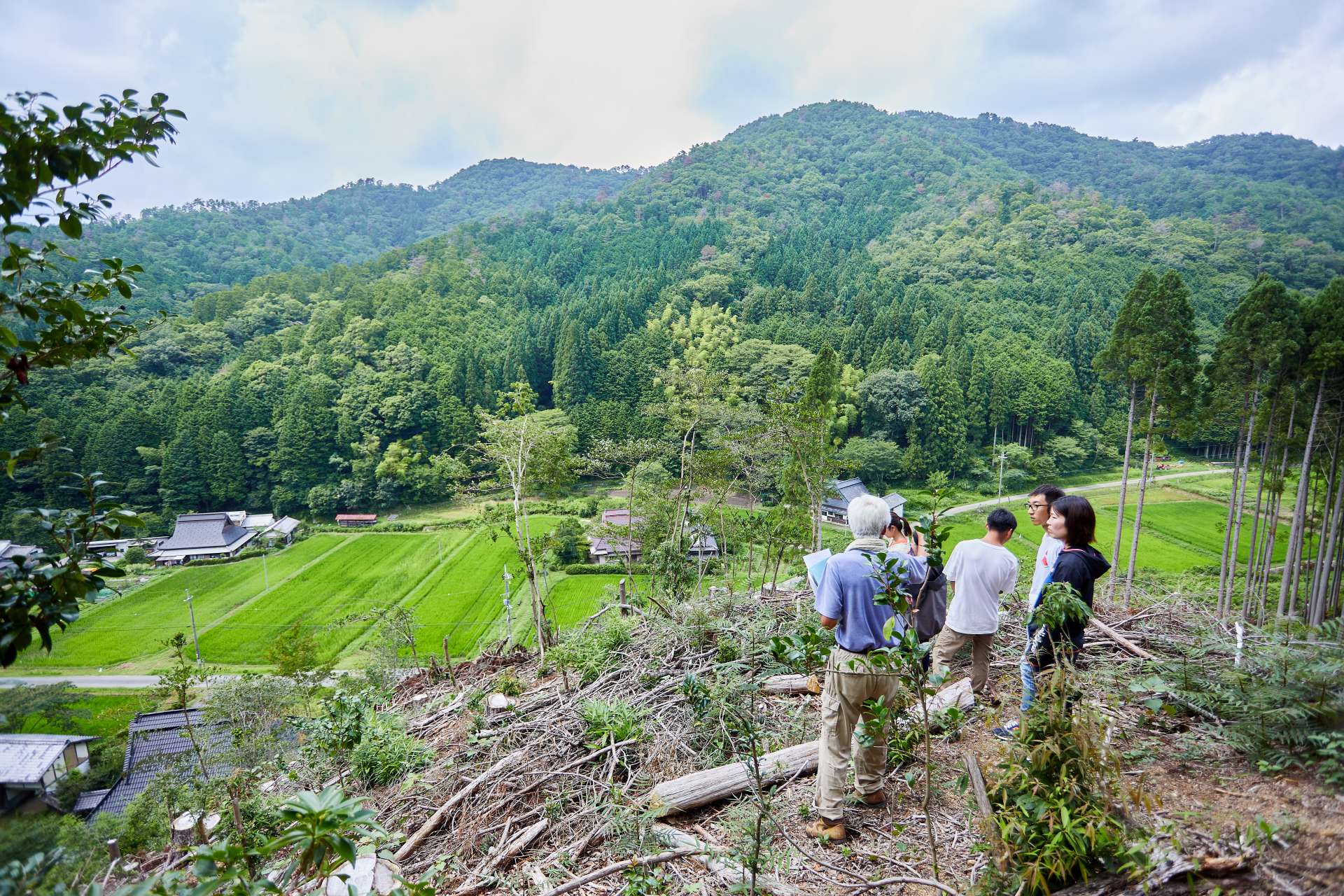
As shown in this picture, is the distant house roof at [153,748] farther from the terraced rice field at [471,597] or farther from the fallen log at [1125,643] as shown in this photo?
the fallen log at [1125,643]

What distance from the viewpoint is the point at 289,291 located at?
5122cm

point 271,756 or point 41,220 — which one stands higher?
point 41,220

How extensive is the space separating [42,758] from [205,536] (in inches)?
783

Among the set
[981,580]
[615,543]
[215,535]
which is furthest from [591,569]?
[981,580]

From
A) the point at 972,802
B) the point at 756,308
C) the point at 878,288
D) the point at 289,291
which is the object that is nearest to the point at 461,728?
the point at 972,802

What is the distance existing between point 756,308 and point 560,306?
16.6 meters

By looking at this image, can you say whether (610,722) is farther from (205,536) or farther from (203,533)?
(203,533)

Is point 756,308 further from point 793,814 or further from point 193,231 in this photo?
point 193,231

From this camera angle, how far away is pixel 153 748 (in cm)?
1309

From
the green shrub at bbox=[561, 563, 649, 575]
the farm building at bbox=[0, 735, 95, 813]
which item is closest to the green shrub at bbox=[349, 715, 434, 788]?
the farm building at bbox=[0, 735, 95, 813]

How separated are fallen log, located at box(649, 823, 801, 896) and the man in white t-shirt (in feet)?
5.36

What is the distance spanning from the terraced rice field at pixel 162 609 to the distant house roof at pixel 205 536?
154cm

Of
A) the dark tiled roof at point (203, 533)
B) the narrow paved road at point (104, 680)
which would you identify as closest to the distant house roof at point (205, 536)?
the dark tiled roof at point (203, 533)

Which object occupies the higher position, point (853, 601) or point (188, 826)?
point (853, 601)
